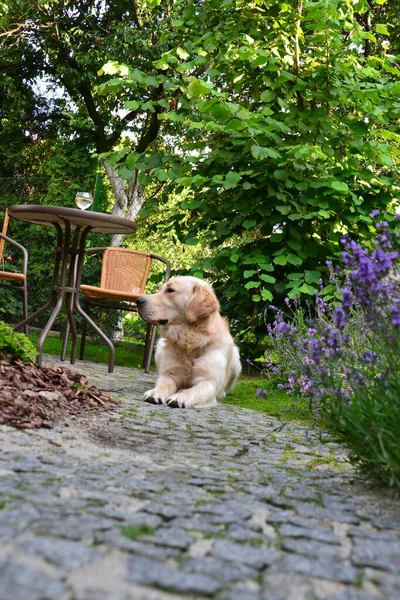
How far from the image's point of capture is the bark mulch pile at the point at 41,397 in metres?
3.09

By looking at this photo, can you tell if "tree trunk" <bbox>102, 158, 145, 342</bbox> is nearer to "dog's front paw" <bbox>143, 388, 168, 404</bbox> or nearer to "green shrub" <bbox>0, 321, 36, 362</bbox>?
"dog's front paw" <bbox>143, 388, 168, 404</bbox>

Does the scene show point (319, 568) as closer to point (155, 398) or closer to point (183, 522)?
point (183, 522)

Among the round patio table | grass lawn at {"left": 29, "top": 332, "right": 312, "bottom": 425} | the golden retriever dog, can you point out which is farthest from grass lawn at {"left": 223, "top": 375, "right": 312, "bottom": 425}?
the round patio table

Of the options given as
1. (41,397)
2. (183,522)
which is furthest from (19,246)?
(183,522)

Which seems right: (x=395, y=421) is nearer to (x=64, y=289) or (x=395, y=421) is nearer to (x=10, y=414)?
(x=10, y=414)

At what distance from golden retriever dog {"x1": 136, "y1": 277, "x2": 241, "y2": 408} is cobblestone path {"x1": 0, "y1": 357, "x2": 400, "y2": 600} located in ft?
5.98

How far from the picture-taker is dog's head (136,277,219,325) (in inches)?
197

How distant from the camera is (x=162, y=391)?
188 inches

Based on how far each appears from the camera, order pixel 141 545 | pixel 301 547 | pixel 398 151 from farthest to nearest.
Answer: pixel 398 151
pixel 301 547
pixel 141 545

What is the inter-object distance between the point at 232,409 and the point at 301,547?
3.38 m

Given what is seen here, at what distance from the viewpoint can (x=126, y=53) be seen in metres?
11.9

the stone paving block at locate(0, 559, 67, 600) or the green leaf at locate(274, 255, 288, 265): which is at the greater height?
the green leaf at locate(274, 255, 288, 265)

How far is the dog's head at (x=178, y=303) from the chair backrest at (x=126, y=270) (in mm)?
2938

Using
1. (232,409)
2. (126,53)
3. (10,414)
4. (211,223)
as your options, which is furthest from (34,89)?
(10,414)
